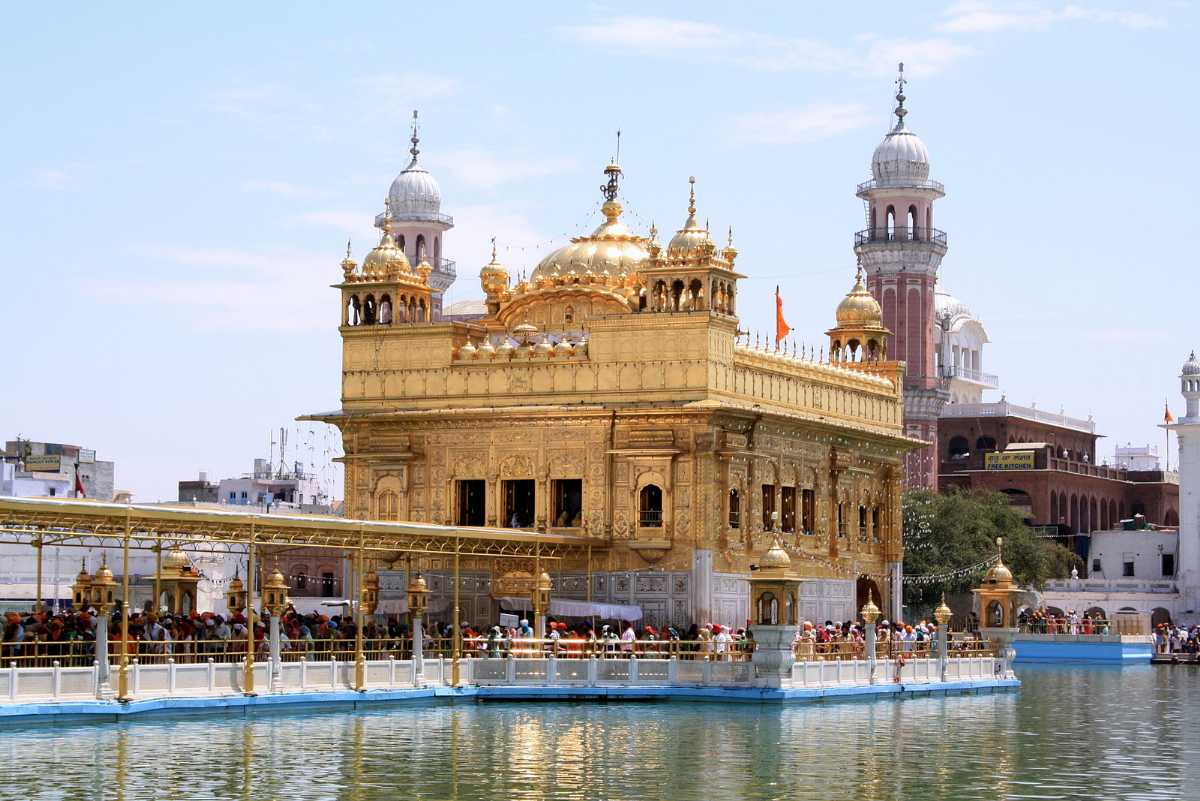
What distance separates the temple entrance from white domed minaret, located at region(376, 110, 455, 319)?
172 feet

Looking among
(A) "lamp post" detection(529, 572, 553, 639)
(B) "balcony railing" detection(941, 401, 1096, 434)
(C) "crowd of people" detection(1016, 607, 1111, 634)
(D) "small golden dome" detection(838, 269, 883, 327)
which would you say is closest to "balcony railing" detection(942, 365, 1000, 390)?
(B) "balcony railing" detection(941, 401, 1096, 434)

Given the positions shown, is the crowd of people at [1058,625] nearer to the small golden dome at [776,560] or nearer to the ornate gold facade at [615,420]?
the ornate gold facade at [615,420]

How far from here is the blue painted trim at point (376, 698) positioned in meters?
29.0

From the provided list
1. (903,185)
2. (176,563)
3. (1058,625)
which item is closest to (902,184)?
(903,185)

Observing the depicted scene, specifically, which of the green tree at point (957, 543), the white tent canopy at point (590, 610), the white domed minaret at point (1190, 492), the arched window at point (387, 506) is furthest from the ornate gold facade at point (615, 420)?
the white domed minaret at point (1190, 492)

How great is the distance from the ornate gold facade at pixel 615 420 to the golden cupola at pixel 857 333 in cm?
439

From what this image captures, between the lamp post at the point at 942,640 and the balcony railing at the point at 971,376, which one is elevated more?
the balcony railing at the point at 971,376

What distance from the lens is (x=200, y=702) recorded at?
30969mm

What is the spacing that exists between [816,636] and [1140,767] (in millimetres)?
12797

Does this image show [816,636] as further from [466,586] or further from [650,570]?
[466,586]

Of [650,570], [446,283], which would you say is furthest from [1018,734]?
[446,283]

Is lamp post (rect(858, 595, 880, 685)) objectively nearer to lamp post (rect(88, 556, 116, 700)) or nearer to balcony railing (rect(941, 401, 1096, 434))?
lamp post (rect(88, 556, 116, 700))

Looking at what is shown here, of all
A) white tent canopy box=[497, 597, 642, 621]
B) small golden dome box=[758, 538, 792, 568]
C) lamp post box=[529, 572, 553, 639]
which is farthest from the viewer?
white tent canopy box=[497, 597, 642, 621]

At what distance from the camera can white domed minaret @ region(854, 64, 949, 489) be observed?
9250cm
